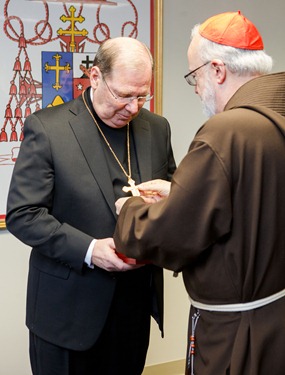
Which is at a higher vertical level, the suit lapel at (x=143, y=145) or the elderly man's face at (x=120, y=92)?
the elderly man's face at (x=120, y=92)

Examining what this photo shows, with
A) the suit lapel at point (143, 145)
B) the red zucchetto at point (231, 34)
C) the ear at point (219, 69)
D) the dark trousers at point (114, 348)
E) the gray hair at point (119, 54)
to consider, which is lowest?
the dark trousers at point (114, 348)

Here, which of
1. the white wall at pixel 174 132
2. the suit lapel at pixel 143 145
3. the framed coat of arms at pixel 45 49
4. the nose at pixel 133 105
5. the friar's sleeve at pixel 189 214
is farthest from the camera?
the white wall at pixel 174 132

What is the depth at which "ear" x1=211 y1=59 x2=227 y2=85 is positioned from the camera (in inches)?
55.5

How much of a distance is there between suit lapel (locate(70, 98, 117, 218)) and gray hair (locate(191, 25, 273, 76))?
495mm

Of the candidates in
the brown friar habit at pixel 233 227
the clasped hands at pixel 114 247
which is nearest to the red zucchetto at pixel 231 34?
the brown friar habit at pixel 233 227

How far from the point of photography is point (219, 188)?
1219 mm

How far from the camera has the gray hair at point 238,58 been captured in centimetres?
141

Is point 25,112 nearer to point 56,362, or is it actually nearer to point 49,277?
point 49,277

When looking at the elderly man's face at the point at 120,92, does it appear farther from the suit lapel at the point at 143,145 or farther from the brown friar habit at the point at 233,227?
the brown friar habit at the point at 233,227

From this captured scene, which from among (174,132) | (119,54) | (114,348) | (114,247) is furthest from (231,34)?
(174,132)

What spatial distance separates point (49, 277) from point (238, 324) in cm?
70

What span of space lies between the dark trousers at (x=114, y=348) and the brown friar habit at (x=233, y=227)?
0.47m

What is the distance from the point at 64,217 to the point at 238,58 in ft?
2.50

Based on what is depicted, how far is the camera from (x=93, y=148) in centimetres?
176
